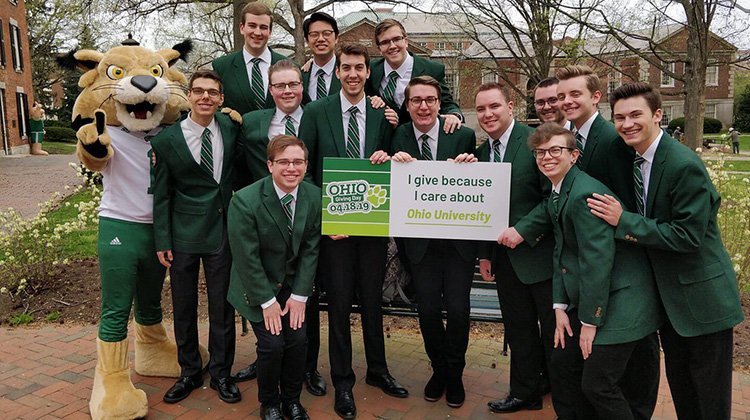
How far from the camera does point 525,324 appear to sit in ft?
13.0

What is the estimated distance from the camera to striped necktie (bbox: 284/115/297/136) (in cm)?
426

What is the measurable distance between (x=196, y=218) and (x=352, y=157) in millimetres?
1220

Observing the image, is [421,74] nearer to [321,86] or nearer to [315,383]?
[321,86]

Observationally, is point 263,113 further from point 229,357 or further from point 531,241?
point 531,241

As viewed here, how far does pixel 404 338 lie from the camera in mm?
5656

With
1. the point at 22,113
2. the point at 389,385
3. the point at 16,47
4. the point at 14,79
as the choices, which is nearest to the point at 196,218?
the point at 389,385

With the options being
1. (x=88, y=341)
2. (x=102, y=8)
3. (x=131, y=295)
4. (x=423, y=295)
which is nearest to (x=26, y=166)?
(x=102, y=8)

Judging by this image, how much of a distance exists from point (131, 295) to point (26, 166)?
20350 mm

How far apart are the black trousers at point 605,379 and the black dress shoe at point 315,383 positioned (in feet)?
5.74

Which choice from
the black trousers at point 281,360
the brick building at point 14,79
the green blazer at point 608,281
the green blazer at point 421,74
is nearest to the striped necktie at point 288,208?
the black trousers at point 281,360

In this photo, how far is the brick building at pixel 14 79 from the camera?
86.2 feet

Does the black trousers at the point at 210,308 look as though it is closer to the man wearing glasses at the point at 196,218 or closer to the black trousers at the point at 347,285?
the man wearing glasses at the point at 196,218

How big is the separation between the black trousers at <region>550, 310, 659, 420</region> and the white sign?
2.95ft

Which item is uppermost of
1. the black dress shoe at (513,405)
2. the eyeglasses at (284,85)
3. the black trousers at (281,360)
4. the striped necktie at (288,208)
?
the eyeglasses at (284,85)
